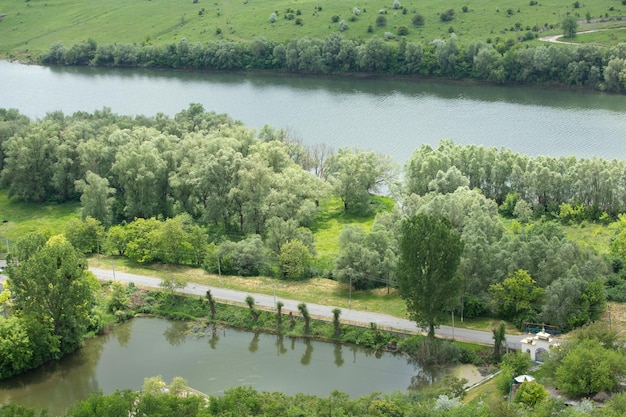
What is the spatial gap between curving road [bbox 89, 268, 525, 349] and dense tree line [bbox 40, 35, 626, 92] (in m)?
73.0

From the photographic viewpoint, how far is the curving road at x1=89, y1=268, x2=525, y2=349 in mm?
51375

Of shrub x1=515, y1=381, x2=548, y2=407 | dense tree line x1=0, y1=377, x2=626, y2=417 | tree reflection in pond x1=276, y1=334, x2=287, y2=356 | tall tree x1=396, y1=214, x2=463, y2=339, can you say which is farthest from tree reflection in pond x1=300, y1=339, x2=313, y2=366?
shrub x1=515, y1=381, x2=548, y2=407

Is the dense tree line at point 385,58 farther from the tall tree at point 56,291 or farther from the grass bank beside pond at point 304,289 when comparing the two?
the tall tree at point 56,291

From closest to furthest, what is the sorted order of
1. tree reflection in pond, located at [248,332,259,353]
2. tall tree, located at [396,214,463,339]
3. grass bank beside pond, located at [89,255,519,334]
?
1. tall tree, located at [396,214,463,339]
2. tree reflection in pond, located at [248,332,259,353]
3. grass bank beside pond, located at [89,255,519,334]

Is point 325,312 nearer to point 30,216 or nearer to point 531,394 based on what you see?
point 531,394

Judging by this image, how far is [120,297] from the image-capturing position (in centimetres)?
5778

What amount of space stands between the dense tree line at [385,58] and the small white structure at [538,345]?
74845 mm

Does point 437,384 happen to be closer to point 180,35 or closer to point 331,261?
point 331,261

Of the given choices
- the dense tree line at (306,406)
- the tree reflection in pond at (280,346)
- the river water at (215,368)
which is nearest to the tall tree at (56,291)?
the river water at (215,368)

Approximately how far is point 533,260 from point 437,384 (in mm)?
12572

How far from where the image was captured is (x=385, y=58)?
130500mm

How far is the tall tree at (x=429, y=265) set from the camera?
48.0 metres

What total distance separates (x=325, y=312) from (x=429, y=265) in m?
10.3

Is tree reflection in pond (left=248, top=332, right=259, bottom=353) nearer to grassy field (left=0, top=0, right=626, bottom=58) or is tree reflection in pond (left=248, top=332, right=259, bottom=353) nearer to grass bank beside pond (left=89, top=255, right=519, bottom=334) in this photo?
grass bank beside pond (left=89, top=255, right=519, bottom=334)
